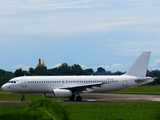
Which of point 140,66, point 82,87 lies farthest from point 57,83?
point 140,66

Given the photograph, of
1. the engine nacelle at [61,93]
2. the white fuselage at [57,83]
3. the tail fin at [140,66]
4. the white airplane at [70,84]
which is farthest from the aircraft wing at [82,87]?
the tail fin at [140,66]

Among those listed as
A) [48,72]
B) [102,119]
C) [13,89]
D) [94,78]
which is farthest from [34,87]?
[48,72]

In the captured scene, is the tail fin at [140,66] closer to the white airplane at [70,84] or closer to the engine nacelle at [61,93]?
the white airplane at [70,84]

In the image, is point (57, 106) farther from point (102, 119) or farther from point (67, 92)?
point (67, 92)

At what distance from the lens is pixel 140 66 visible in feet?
118

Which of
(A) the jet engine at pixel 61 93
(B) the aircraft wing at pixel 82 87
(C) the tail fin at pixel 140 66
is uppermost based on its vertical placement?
(C) the tail fin at pixel 140 66

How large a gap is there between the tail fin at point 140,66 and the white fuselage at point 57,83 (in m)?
0.94

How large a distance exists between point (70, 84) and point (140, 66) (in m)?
10.0

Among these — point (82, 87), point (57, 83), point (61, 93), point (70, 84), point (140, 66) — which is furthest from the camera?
point (140, 66)

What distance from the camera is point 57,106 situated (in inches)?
222

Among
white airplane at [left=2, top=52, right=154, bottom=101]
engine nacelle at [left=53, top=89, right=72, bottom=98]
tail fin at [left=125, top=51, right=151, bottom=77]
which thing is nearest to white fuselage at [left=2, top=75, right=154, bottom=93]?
white airplane at [left=2, top=52, right=154, bottom=101]

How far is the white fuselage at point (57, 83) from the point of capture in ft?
107

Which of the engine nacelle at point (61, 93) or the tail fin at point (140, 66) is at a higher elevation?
the tail fin at point (140, 66)

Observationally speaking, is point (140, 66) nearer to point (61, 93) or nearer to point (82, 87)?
point (82, 87)
